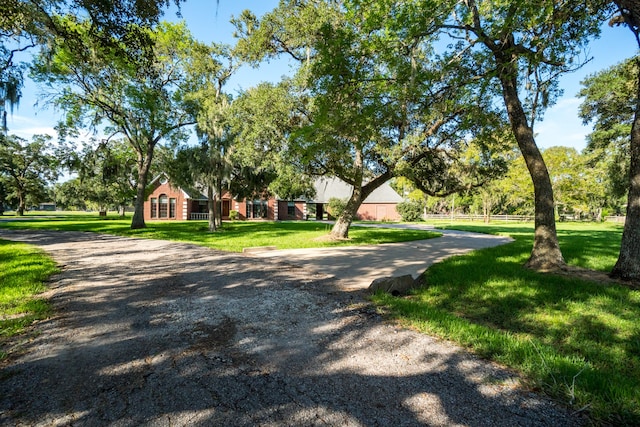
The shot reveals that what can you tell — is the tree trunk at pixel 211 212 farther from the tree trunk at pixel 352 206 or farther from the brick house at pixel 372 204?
the brick house at pixel 372 204

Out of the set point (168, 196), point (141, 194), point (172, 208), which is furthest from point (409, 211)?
point (168, 196)

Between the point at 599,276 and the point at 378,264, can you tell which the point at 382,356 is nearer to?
the point at 378,264

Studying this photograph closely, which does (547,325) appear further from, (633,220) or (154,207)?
(154,207)

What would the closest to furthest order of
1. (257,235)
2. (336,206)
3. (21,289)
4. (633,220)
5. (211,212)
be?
(21,289)
(633,220)
(257,235)
(211,212)
(336,206)

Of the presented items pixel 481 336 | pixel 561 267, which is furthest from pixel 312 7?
pixel 481 336

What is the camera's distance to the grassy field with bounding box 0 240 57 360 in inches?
160

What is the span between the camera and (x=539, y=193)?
7.61 meters

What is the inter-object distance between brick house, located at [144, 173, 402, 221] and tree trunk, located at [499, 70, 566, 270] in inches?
1015

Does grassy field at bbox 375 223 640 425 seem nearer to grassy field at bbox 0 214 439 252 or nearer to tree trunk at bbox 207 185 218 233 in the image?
grassy field at bbox 0 214 439 252

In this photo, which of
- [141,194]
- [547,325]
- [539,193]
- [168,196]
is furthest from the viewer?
[168,196]

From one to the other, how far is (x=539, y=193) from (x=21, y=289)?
11.5 meters

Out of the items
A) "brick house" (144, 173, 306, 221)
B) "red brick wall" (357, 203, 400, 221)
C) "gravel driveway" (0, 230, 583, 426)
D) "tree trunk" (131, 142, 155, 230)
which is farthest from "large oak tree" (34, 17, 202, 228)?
"red brick wall" (357, 203, 400, 221)

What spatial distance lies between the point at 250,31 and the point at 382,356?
57.2 feet

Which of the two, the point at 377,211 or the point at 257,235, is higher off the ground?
the point at 377,211
